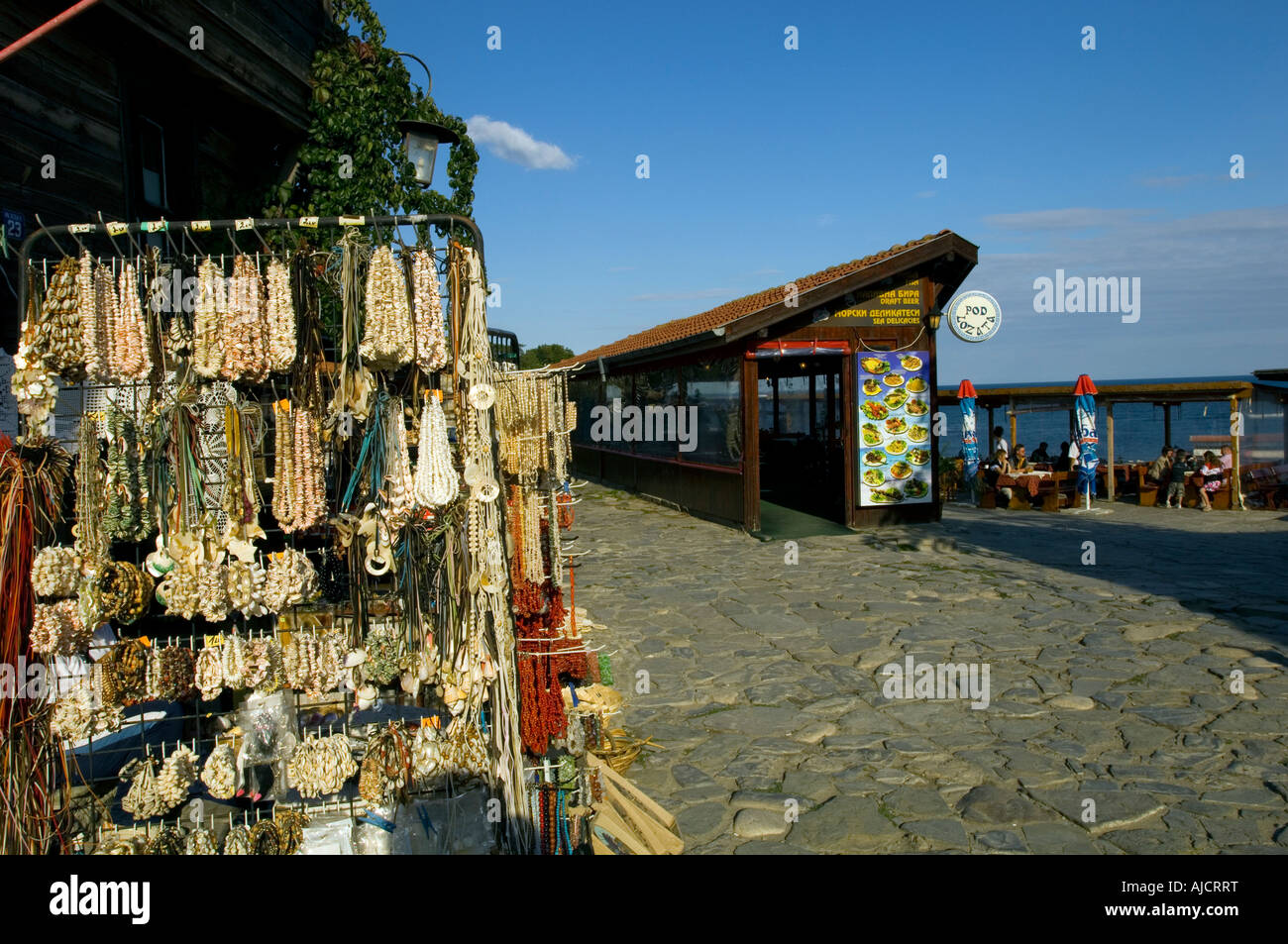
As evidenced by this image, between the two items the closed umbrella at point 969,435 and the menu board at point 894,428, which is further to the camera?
the closed umbrella at point 969,435

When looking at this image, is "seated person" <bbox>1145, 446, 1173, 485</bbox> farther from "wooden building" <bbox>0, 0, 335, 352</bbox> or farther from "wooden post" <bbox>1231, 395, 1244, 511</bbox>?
"wooden building" <bbox>0, 0, 335, 352</bbox>

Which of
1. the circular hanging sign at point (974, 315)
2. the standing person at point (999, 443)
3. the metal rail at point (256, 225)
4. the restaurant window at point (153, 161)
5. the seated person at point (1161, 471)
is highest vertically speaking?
the restaurant window at point (153, 161)

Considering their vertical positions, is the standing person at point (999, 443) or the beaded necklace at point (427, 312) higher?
the beaded necklace at point (427, 312)

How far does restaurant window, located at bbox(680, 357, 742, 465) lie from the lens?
576 inches

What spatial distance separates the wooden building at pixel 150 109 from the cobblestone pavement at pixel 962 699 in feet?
19.7

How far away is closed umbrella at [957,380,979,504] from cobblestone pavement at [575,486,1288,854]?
679 centimetres

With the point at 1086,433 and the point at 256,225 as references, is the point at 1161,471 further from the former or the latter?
the point at 256,225

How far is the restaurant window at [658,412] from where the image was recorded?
17.8 m

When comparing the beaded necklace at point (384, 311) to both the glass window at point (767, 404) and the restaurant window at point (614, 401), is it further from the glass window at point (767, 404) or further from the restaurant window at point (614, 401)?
the glass window at point (767, 404)

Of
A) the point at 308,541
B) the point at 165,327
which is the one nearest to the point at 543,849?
the point at 308,541

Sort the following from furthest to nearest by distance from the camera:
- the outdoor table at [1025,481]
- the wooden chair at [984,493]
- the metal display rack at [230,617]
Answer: the wooden chair at [984,493] → the outdoor table at [1025,481] → the metal display rack at [230,617]

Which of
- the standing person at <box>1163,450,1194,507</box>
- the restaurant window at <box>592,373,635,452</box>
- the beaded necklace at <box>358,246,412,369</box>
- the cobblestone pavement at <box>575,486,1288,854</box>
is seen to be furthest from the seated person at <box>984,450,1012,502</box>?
the beaded necklace at <box>358,246,412,369</box>

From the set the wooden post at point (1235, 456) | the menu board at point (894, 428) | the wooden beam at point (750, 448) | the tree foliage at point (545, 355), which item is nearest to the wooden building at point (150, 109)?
the wooden beam at point (750, 448)

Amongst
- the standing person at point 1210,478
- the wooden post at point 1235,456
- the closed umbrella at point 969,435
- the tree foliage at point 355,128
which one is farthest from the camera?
the closed umbrella at point 969,435
